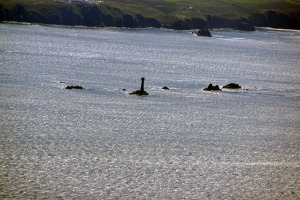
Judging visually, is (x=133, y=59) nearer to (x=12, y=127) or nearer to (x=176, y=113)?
(x=176, y=113)

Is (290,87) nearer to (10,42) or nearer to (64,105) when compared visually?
(64,105)

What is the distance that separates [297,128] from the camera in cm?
7194

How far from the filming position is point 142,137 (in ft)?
193

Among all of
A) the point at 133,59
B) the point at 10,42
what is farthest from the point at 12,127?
the point at 10,42

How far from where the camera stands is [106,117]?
69562mm

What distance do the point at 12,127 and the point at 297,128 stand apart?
31.1 metres

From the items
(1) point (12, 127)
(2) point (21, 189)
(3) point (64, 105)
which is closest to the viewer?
(2) point (21, 189)

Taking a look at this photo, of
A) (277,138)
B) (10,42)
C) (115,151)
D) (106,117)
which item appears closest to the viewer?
(115,151)

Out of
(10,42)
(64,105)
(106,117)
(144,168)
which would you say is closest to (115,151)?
(144,168)

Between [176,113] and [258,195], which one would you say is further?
[176,113]

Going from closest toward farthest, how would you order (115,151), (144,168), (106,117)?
(144,168) < (115,151) < (106,117)

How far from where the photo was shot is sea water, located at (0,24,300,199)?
135 feet

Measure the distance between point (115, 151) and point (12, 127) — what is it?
12.3 metres

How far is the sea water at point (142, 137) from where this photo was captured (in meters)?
41.2
